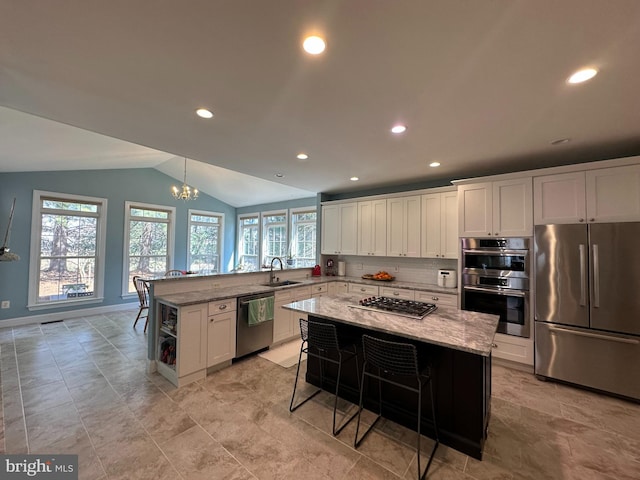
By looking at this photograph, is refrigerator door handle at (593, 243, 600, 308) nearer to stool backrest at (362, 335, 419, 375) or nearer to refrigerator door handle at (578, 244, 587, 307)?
refrigerator door handle at (578, 244, 587, 307)

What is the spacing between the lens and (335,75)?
1.77 metres

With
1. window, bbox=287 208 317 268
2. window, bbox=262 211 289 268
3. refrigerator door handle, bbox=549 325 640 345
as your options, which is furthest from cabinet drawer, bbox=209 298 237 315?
window, bbox=262 211 289 268

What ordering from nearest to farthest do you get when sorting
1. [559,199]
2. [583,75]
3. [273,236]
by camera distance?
[583,75] → [559,199] → [273,236]

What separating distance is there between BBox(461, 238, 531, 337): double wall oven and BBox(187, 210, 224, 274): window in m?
7.01

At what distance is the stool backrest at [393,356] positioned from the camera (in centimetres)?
179

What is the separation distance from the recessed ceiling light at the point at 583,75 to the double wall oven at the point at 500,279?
77.8 inches

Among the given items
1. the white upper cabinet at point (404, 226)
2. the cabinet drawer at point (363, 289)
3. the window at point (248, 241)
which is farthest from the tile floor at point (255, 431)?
the window at point (248, 241)

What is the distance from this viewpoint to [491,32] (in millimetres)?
1388

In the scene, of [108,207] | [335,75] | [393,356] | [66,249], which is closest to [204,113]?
[335,75]

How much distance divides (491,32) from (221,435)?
127 inches

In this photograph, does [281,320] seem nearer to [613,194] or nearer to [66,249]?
[613,194]

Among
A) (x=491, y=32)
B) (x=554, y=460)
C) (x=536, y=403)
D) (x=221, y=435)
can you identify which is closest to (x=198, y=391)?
(x=221, y=435)

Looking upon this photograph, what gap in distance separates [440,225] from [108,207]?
22.6ft

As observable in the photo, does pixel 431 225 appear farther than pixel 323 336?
Yes
